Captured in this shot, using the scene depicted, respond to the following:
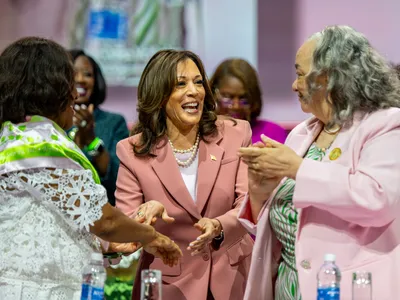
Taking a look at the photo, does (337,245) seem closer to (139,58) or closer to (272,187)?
(272,187)

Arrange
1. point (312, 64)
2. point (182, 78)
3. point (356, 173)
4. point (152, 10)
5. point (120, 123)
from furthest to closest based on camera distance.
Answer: point (152, 10) → point (120, 123) → point (182, 78) → point (312, 64) → point (356, 173)

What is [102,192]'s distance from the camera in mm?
3105

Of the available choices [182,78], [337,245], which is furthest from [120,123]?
[337,245]

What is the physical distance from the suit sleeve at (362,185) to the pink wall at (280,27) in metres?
2.97

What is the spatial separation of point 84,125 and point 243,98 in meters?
0.92

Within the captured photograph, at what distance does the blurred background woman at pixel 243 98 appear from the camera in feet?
16.8

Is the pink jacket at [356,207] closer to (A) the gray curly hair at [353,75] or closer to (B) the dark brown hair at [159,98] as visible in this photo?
(A) the gray curly hair at [353,75]

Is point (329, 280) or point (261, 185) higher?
point (261, 185)

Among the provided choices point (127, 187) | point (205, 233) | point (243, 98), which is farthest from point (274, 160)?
point (243, 98)

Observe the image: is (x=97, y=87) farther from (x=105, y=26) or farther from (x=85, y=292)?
(x=85, y=292)

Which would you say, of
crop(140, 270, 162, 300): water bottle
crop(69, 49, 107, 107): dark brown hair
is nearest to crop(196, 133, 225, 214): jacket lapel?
crop(140, 270, 162, 300): water bottle

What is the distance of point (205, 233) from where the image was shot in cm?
353

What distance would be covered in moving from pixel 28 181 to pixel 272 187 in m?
0.88

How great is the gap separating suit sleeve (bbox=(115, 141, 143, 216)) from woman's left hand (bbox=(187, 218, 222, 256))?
31cm
